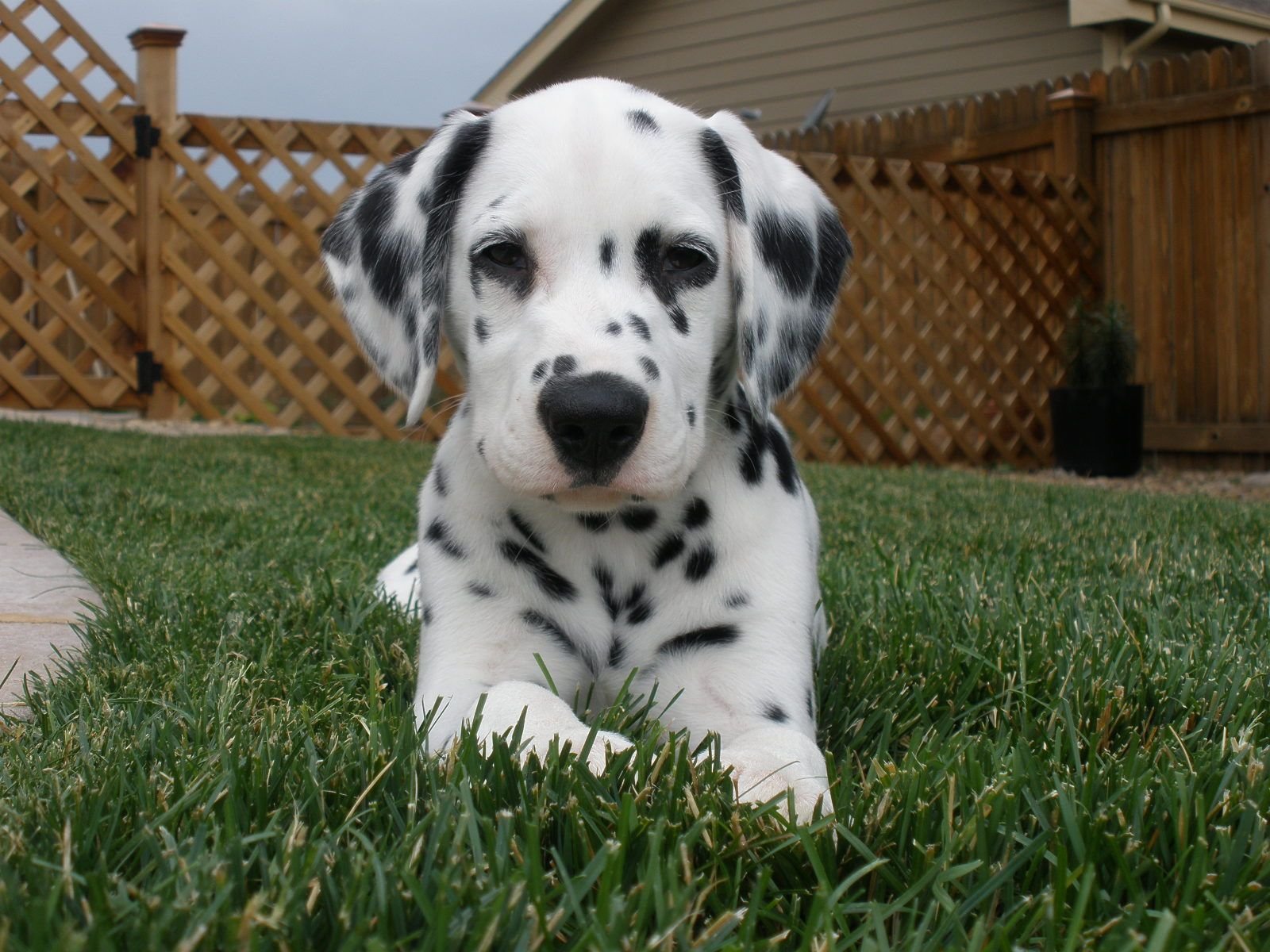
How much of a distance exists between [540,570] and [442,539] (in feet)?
0.78

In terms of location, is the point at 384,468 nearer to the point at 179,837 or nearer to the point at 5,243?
the point at 5,243

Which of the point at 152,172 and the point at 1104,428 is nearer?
the point at 152,172

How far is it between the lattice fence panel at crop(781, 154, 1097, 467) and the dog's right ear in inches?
325

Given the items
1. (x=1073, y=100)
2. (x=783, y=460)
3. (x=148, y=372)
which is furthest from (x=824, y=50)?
(x=783, y=460)

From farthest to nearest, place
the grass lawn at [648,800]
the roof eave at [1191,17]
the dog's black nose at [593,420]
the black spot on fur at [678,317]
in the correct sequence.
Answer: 1. the roof eave at [1191,17]
2. the black spot on fur at [678,317]
3. the dog's black nose at [593,420]
4. the grass lawn at [648,800]

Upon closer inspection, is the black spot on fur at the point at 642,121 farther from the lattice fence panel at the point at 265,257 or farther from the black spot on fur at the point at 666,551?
the lattice fence panel at the point at 265,257

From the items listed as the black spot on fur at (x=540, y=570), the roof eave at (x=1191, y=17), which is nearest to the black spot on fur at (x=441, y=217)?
the black spot on fur at (x=540, y=570)

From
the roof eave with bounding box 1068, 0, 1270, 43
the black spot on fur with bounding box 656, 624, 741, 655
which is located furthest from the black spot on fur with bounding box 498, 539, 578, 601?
the roof eave with bounding box 1068, 0, 1270, 43

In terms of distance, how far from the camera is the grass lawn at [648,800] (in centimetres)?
140

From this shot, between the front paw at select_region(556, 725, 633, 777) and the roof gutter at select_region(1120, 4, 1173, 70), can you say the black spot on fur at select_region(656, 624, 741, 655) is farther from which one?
the roof gutter at select_region(1120, 4, 1173, 70)

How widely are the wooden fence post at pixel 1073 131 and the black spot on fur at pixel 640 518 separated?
33.5 ft

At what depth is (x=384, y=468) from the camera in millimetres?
7395

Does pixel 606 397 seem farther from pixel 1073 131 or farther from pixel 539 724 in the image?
pixel 1073 131

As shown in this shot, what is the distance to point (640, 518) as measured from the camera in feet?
8.27
